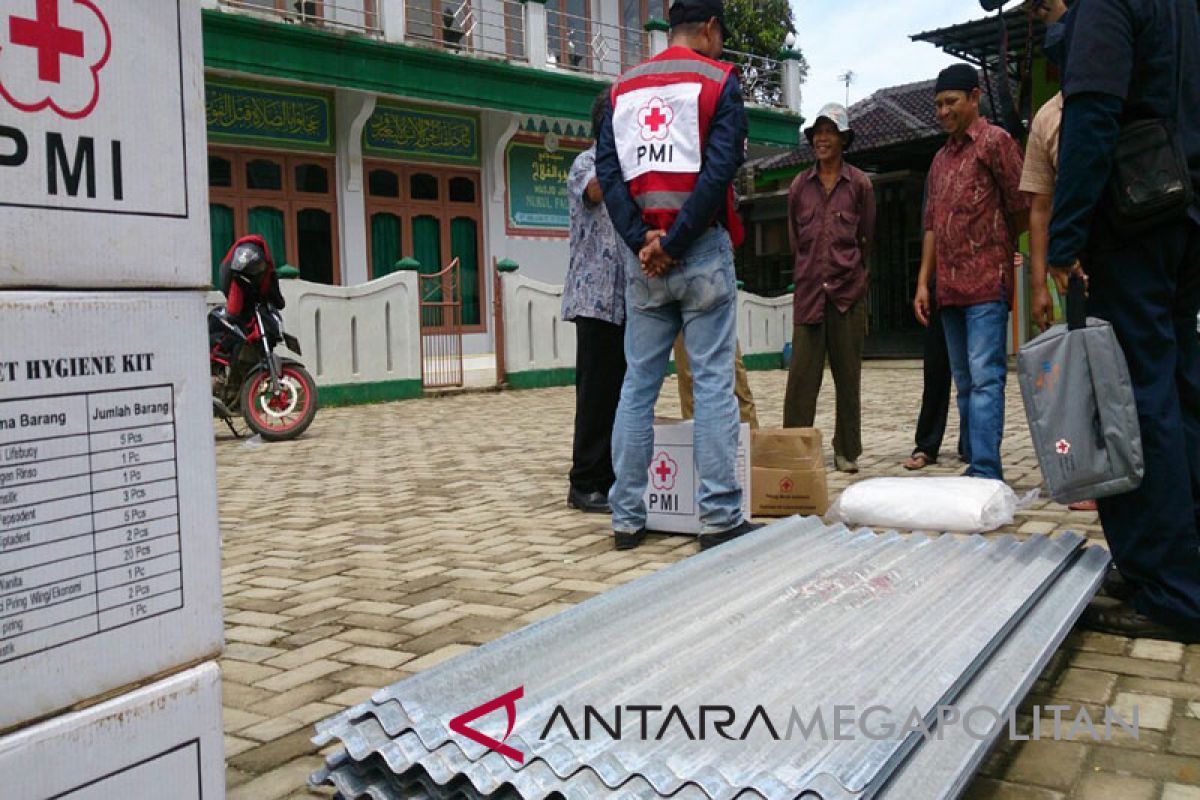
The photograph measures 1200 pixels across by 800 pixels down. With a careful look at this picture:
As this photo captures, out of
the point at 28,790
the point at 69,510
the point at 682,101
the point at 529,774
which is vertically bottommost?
the point at 529,774

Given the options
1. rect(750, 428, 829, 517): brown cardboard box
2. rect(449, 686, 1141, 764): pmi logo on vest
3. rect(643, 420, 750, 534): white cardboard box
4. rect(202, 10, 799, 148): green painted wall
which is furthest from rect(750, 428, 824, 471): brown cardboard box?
rect(202, 10, 799, 148): green painted wall

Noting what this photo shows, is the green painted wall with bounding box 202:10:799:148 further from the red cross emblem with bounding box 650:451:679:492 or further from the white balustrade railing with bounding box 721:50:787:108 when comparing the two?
the red cross emblem with bounding box 650:451:679:492

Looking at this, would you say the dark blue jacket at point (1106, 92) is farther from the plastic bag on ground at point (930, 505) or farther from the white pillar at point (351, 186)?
the white pillar at point (351, 186)

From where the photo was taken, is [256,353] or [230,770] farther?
[256,353]

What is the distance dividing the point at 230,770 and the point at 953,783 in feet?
4.44

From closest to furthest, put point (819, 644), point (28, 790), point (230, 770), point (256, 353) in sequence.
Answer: point (28, 790), point (230, 770), point (819, 644), point (256, 353)

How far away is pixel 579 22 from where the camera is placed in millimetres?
18047

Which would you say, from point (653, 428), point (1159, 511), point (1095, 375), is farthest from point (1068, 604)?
point (653, 428)

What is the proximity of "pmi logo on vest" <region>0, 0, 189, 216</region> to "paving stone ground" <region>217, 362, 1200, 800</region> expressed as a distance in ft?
3.95

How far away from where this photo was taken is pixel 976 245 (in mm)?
4988

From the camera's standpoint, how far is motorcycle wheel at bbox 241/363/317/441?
8.09 m

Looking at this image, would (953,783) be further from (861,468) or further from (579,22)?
(579,22)

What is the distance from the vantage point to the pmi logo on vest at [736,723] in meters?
1.79

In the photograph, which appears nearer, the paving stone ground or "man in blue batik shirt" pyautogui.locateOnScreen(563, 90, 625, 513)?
the paving stone ground
